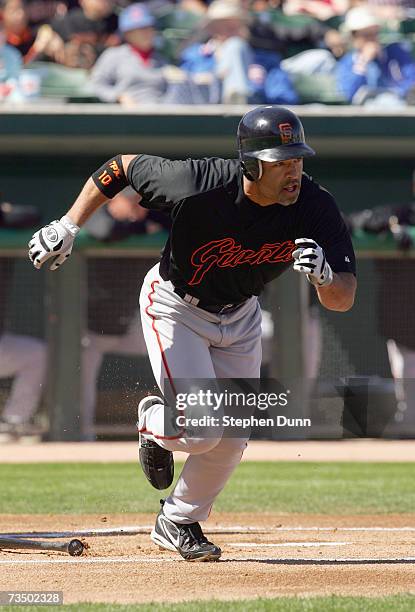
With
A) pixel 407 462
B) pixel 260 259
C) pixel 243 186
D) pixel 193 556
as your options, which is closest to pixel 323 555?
pixel 193 556

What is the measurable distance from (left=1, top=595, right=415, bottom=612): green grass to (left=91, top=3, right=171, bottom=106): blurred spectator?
8802 mm

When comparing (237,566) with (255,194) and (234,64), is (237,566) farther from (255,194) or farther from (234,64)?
(234,64)

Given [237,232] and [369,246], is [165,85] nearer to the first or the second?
[369,246]

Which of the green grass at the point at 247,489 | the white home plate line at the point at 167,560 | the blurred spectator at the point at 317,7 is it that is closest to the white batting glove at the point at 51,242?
the white home plate line at the point at 167,560

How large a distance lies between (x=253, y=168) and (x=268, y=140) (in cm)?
13

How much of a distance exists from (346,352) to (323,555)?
21.7 ft

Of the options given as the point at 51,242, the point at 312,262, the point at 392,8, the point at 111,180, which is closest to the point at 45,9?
the point at 392,8

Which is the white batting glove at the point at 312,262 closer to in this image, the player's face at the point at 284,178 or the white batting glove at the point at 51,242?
the player's face at the point at 284,178

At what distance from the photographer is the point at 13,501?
7707mm

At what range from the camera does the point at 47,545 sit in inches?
202

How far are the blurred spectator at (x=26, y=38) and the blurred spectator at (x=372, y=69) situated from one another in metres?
3.16

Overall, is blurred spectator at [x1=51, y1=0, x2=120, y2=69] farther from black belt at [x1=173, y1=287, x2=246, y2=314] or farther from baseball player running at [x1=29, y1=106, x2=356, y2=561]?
black belt at [x1=173, y1=287, x2=246, y2=314]

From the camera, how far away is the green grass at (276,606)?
3.67m

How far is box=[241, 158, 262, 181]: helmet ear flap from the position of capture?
464 centimetres
